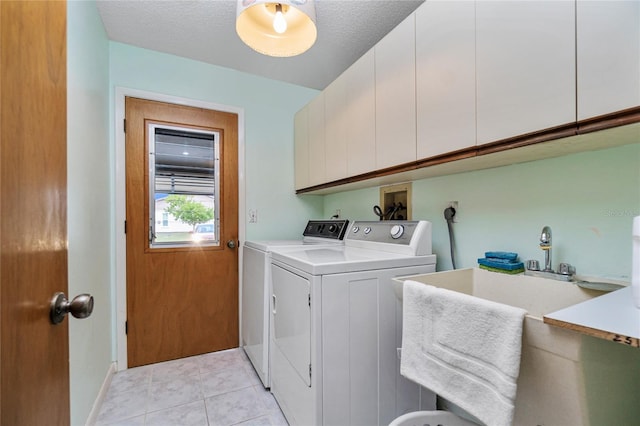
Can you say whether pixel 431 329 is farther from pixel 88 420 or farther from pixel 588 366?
pixel 88 420

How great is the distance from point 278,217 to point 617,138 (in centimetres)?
231

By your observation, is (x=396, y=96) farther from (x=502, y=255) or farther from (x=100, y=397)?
(x=100, y=397)

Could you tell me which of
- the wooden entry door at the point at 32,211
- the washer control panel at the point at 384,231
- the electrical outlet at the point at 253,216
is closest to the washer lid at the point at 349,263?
the washer control panel at the point at 384,231

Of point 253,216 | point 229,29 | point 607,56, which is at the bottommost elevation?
point 253,216

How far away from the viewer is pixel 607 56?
796mm

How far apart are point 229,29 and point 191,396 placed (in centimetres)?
252

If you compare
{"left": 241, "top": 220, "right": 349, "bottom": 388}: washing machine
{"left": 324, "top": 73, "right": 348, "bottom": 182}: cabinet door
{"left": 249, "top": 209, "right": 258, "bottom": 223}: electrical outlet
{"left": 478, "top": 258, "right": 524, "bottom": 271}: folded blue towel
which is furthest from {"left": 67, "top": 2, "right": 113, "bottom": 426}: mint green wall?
{"left": 478, "top": 258, "right": 524, "bottom": 271}: folded blue towel

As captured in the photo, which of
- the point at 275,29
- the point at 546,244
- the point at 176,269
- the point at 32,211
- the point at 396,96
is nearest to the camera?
the point at 32,211

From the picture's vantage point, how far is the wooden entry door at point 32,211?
1.59ft

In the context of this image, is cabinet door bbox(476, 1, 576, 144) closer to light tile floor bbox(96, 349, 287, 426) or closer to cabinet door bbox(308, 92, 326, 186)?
cabinet door bbox(308, 92, 326, 186)

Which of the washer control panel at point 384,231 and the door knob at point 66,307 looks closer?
the door knob at point 66,307

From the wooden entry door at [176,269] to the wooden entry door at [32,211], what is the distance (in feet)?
5.33

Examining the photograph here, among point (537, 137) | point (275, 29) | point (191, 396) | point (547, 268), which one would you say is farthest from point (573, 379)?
point (191, 396)

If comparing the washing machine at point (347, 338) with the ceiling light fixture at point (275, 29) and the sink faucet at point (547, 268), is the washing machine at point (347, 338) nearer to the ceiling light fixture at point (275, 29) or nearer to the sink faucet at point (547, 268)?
the sink faucet at point (547, 268)
